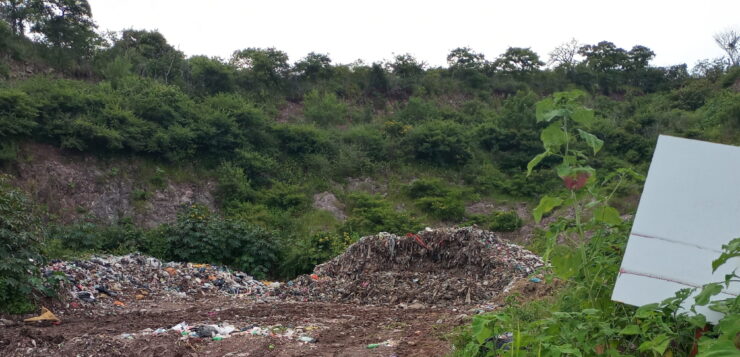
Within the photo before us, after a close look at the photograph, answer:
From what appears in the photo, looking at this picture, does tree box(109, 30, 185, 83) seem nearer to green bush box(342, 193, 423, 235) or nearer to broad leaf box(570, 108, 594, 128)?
green bush box(342, 193, 423, 235)

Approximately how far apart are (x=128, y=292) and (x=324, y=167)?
1232 cm

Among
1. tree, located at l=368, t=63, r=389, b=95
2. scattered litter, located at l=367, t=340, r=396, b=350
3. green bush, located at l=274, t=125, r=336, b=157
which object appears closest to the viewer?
scattered litter, located at l=367, t=340, r=396, b=350

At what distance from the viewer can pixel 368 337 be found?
507cm

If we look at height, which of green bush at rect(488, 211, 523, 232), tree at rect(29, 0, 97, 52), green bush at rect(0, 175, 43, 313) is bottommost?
green bush at rect(488, 211, 523, 232)

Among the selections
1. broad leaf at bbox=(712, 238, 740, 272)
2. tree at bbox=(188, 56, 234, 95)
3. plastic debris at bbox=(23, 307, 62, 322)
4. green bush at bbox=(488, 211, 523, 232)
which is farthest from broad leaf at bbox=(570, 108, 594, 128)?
tree at bbox=(188, 56, 234, 95)

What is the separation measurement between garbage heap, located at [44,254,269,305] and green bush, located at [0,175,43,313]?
689 mm

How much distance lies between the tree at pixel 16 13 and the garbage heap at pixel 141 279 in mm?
13689

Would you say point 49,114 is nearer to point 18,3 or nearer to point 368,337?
point 18,3

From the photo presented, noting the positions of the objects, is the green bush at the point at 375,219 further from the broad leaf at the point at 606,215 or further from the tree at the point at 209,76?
the broad leaf at the point at 606,215

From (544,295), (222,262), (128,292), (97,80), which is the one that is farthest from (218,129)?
(544,295)

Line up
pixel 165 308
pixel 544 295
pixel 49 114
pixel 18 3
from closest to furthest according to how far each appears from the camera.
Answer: pixel 544 295
pixel 165 308
pixel 49 114
pixel 18 3

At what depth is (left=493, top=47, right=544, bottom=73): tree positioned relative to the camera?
31.1 metres

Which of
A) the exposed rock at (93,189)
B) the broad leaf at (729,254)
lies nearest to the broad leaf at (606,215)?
the broad leaf at (729,254)

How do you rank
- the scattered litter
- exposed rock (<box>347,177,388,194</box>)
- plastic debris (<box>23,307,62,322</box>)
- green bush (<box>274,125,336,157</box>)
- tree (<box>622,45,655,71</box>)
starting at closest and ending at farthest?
the scattered litter → plastic debris (<box>23,307,62,322</box>) → exposed rock (<box>347,177,388,194</box>) → green bush (<box>274,125,336,157</box>) → tree (<box>622,45,655,71</box>)
